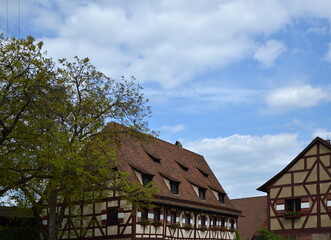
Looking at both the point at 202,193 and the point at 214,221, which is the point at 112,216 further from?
the point at 214,221

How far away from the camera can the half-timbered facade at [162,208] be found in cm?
3531

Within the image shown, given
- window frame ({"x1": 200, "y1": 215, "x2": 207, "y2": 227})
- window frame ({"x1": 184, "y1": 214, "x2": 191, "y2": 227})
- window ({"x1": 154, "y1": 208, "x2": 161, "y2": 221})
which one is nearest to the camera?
window ({"x1": 154, "y1": 208, "x2": 161, "y2": 221})

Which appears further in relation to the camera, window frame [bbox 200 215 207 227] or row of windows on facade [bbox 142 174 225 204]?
window frame [bbox 200 215 207 227]

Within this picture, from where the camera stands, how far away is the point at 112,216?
117 feet

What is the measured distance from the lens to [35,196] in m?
30.7

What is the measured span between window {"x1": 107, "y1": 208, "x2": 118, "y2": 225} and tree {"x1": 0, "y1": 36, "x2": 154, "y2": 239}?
501 centimetres

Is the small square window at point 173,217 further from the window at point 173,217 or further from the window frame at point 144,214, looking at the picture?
the window frame at point 144,214

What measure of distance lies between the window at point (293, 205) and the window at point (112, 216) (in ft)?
38.4

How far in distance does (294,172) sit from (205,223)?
922 centimetres

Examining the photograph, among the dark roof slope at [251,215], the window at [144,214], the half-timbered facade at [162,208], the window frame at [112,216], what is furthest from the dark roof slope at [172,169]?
the dark roof slope at [251,215]

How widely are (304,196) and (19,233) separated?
19.7m

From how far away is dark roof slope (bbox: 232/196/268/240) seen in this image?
5053 cm

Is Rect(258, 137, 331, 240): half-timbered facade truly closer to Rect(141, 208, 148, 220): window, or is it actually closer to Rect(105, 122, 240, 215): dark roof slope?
Rect(105, 122, 240, 215): dark roof slope

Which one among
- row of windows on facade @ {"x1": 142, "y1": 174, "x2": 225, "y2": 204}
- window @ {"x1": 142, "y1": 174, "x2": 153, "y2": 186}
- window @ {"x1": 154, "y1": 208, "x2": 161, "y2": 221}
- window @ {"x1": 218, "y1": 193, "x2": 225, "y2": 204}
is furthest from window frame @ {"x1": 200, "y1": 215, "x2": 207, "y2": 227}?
window @ {"x1": 142, "y1": 174, "x2": 153, "y2": 186}
